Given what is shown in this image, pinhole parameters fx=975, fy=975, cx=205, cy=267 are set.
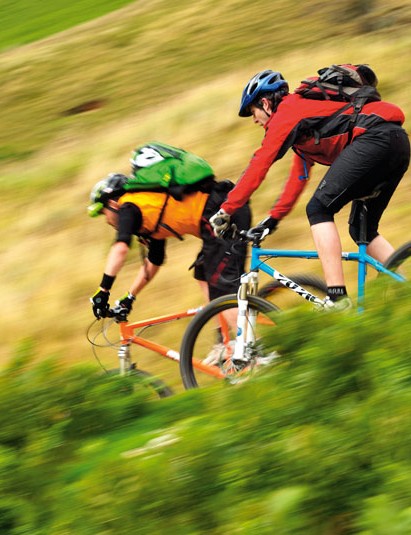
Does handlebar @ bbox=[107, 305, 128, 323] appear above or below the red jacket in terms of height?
below

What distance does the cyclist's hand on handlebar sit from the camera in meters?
6.09

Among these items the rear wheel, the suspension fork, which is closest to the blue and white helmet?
the rear wheel

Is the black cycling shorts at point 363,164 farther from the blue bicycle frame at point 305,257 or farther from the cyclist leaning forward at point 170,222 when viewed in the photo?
the cyclist leaning forward at point 170,222

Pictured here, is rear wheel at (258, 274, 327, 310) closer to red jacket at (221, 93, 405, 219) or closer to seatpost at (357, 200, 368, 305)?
seatpost at (357, 200, 368, 305)

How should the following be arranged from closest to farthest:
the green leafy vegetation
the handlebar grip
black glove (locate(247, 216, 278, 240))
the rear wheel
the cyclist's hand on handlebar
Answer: the green leafy vegetation < the cyclist's hand on handlebar < black glove (locate(247, 216, 278, 240)) < the rear wheel < the handlebar grip

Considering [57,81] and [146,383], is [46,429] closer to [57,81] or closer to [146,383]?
[146,383]

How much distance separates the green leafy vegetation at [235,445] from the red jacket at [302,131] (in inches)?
103

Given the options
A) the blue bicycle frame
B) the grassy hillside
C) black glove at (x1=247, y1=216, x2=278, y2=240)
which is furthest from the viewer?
the grassy hillside

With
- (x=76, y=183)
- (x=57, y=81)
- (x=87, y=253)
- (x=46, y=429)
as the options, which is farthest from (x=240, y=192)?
(x=57, y=81)

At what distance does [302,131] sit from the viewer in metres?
5.81

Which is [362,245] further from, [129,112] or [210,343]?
[129,112]

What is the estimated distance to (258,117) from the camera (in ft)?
20.4

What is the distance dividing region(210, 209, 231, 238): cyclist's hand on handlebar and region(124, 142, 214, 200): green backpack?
23.1 inches

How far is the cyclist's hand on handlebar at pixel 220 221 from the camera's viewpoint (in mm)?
6086
